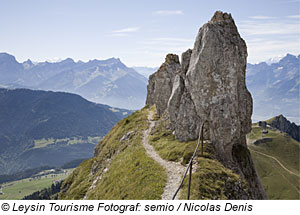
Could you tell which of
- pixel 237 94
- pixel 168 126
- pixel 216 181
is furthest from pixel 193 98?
pixel 216 181

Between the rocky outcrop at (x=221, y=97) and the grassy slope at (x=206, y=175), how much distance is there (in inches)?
109

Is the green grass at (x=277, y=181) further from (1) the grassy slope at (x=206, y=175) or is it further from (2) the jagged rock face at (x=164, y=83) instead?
(1) the grassy slope at (x=206, y=175)

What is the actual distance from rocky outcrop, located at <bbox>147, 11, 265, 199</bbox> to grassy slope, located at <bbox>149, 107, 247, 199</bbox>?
109 inches

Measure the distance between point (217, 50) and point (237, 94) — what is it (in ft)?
26.1

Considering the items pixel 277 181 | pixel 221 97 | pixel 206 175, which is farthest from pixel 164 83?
pixel 277 181

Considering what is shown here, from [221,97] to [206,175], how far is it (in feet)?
48.0

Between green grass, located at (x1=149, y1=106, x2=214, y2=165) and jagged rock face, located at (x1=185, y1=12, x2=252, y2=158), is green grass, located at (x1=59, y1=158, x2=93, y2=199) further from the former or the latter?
jagged rock face, located at (x1=185, y1=12, x2=252, y2=158)

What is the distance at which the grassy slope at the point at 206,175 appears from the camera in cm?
2568

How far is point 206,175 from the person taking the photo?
1117 inches

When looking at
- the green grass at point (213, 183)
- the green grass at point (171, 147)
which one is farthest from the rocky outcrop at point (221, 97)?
the green grass at point (213, 183)

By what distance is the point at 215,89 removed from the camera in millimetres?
38750

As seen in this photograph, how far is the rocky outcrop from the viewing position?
1479 inches

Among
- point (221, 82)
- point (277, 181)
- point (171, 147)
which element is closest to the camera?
point (221, 82)

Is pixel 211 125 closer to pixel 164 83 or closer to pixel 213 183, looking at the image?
pixel 213 183
